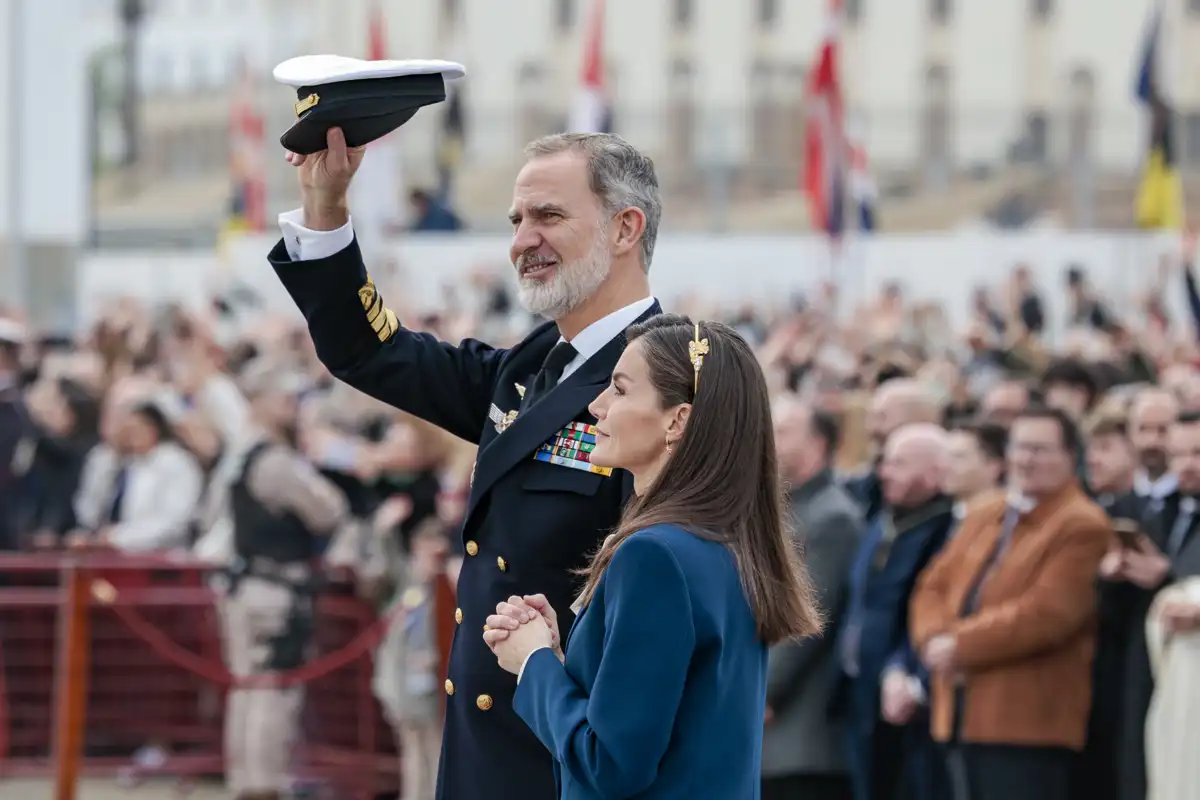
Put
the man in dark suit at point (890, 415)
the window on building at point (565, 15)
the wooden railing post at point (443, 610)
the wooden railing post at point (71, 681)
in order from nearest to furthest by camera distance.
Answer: the wooden railing post at point (443, 610) → the man in dark suit at point (890, 415) → the wooden railing post at point (71, 681) → the window on building at point (565, 15)

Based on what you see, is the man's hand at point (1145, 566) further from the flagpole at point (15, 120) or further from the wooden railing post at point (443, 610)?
the flagpole at point (15, 120)

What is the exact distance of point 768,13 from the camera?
2579 inches

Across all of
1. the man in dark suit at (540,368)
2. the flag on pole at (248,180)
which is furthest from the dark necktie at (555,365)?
the flag on pole at (248,180)

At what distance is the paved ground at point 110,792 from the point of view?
32.4 feet

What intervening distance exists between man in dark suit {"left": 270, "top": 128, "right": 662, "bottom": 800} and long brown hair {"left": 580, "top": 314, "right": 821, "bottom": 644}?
0.49 m

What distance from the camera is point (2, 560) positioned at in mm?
10406

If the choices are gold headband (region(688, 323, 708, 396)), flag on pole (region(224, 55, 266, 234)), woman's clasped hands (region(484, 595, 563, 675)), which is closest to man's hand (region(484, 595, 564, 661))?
woman's clasped hands (region(484, 595, 563, 675))

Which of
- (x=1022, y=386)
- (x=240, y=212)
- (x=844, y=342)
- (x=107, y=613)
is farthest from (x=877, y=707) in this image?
(x=240, y=212)

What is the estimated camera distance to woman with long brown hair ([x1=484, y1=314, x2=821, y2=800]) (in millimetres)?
3713

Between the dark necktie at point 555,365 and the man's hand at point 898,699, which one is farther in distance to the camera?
the man's hand at point 898,699

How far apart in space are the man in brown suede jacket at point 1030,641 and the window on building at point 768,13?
58684 mm

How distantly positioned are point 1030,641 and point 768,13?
59.5m

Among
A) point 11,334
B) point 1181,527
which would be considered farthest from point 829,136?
point 1181,527

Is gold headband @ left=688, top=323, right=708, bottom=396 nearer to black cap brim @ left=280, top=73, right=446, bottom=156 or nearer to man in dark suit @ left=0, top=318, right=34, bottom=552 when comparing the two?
black cap brim @ left=280, top=73, right=446, bottom=156
